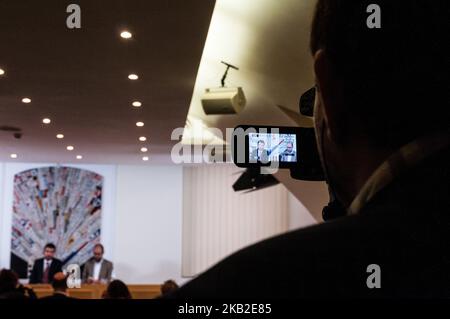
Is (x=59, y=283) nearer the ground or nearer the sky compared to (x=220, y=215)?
nearer the ground

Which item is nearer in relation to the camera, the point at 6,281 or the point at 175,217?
the point at 6,281

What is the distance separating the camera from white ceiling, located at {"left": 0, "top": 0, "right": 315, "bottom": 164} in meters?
3.41

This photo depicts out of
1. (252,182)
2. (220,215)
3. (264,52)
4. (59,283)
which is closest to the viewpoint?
(59,283)

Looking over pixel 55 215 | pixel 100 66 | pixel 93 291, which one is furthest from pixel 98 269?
pixel 100 66

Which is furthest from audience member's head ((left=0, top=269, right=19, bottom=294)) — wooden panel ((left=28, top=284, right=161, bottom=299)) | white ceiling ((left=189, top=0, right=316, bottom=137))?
wooden panel ((left=28, top=284, right=161, bottom=299))

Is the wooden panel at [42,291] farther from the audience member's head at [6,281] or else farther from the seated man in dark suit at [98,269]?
the audience member's head at [6,281]

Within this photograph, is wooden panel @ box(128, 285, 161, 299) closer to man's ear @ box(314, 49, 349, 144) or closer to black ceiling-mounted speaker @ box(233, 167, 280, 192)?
black ceiling-mounted speaker @ box(233, 167, 280, 192)

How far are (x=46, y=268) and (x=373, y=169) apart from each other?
9167 mm

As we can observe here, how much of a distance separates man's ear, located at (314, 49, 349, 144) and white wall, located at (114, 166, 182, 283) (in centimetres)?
1017

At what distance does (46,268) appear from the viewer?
908 centimetres

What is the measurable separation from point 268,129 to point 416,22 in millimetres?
442

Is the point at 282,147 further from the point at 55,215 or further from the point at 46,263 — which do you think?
the point at 55,215

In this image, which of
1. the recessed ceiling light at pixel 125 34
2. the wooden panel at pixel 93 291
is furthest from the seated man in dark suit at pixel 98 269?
the recessed ceiling light at pixel 125 34
